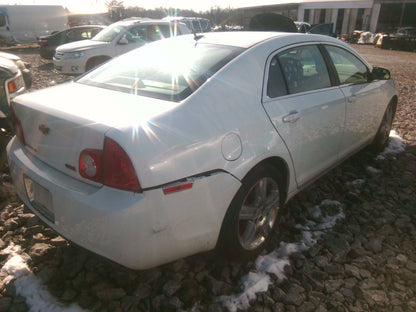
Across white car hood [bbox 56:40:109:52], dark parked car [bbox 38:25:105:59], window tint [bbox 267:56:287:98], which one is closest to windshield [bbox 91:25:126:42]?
white car hood [bbox 56:40:109:52]

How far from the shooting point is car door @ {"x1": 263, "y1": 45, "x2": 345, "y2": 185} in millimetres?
2461

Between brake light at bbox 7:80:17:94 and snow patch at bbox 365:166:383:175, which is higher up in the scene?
brake light at bbox 7:80:17:94

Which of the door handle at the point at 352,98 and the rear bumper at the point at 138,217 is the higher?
the door handle at the point at 352,98

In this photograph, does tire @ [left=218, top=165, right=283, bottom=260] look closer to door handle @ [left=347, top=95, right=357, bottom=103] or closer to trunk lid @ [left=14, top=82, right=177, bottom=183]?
trunk lid @ [left=14, top=82, right=177, bottom=183]

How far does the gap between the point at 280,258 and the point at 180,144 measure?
1.27 metres

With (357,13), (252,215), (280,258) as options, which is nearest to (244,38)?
(252,215)

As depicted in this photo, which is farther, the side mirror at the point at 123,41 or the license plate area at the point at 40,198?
the side mirror at the point at 123,41

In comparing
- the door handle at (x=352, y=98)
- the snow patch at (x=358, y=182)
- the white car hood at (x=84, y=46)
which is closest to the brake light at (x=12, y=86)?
the door handle at (x=352, y=98)

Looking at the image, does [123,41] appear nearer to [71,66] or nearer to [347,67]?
[71,66]

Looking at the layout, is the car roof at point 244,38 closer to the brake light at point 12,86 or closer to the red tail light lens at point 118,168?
the red tail light lens at point 118,168

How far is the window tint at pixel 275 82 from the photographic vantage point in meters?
2.45

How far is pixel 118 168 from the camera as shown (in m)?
1.72

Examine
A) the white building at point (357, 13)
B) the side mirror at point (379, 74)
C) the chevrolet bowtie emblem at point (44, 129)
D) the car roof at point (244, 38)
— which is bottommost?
the white building at point (357, 13)

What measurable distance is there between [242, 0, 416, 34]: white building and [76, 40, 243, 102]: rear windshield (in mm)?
34368
